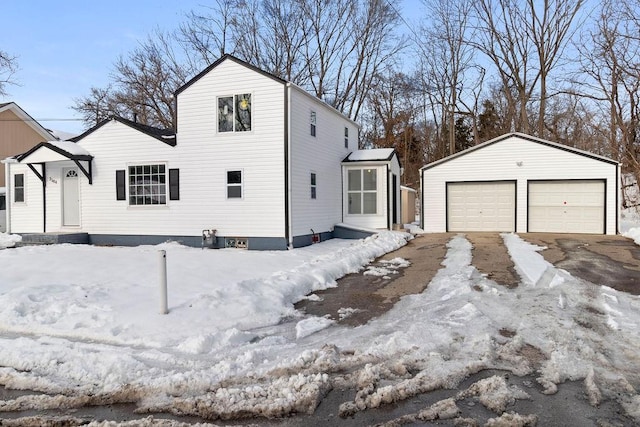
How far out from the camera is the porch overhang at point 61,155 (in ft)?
50.5

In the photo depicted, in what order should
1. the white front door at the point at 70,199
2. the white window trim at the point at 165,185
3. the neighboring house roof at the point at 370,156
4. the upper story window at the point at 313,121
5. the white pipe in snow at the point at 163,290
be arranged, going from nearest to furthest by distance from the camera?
1. the white pipe in snow at the point at 163,290
2. the white window trim at the point at 165,185
3. the upper story window at the point at 313,121
4. the white front door at the point at 70,199
5. the neighboring house roof at the point at 370,156

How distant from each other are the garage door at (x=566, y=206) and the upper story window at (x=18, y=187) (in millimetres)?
19478

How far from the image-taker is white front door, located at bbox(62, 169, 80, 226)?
16578 mm

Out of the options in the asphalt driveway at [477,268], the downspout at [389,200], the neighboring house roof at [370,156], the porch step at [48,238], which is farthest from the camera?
the neighboring house roof at [370,156]

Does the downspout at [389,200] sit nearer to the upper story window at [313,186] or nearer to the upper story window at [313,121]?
the upper story window at [313,186]

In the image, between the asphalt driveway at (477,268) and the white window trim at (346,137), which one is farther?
the white window trim at (346,137)

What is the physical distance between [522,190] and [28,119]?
27.6 metres

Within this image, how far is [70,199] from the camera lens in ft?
54.7

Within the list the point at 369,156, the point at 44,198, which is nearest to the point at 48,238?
the point at 44,198

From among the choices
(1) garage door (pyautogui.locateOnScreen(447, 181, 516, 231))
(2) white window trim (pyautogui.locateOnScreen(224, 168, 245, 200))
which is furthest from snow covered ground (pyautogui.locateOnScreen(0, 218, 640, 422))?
(1) garage door (pyautogui.locateOnScreen(447, 181, 516, 231))

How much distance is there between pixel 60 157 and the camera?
15.6 m

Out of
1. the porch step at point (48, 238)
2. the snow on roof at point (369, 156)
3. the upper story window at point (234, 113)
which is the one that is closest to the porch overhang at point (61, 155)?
the porch step at point (48, 238)

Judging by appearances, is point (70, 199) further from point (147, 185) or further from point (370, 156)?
point (370, 156)

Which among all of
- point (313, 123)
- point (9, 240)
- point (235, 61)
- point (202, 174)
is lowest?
point (9, 240)
